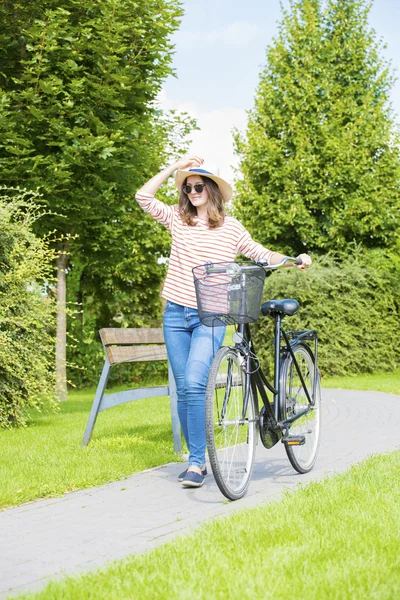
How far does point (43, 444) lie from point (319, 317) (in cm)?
1124

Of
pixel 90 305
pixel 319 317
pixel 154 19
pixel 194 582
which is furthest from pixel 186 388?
pixel 90 305

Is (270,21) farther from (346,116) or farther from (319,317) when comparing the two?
(319,317)

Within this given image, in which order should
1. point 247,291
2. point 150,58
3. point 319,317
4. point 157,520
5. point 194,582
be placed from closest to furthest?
point 194,582, point 157,520, point 247,291, point 150,58, point 319,317

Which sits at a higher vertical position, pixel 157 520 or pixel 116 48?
pixel 116 48

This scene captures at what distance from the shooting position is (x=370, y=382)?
1653cm

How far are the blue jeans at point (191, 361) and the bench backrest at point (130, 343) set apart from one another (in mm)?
1396

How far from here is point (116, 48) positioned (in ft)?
44.7

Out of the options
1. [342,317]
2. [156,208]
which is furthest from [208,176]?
[342,317]

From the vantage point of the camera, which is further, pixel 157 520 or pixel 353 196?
pixel 353 196

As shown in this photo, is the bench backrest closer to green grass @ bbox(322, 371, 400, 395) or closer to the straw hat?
the straw hat

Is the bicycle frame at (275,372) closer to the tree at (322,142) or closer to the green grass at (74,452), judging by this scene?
the green grass at (74,452)

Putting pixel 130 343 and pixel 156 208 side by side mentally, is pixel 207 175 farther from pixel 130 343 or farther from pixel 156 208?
pixel 130 343

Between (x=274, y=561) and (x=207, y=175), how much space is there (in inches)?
120

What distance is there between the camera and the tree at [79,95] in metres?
13.4
